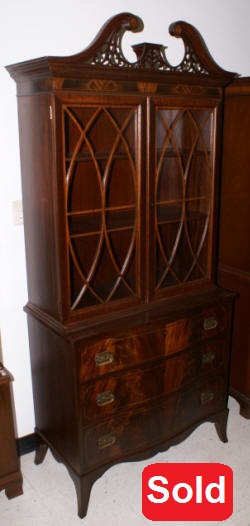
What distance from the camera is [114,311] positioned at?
196 centimetres

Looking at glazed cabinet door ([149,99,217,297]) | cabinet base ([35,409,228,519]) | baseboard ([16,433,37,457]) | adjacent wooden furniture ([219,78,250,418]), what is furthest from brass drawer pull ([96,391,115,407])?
adjacent wooden furniture ([219,78,250,418])

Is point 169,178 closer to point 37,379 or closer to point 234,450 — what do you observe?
point 37,379

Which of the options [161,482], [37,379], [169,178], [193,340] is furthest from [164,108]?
[161,482]

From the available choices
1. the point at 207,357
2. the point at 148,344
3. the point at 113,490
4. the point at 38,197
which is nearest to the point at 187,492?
the point at 113,490

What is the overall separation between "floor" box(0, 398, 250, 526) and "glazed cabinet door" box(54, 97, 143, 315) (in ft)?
2.80

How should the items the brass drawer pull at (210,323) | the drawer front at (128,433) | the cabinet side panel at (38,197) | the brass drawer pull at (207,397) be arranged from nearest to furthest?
the cabinet side panel at (38,197)
the drawer front at (128,433)
the brass drawer pull at (210,323)
the brass drawer pull at (207,397)

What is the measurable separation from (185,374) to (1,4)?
172 centimetres

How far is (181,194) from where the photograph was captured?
2.09m

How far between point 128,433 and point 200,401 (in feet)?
1.40

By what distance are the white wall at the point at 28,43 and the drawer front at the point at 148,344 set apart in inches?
20.9

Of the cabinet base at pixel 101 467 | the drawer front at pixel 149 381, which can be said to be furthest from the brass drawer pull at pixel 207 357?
the cabinet base at pixel 101 467

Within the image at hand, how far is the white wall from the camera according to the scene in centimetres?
194

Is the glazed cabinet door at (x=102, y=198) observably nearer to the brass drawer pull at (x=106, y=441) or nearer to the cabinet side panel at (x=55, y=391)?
the cabinet side panel at (x=55, y=391)

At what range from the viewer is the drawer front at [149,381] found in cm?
191
